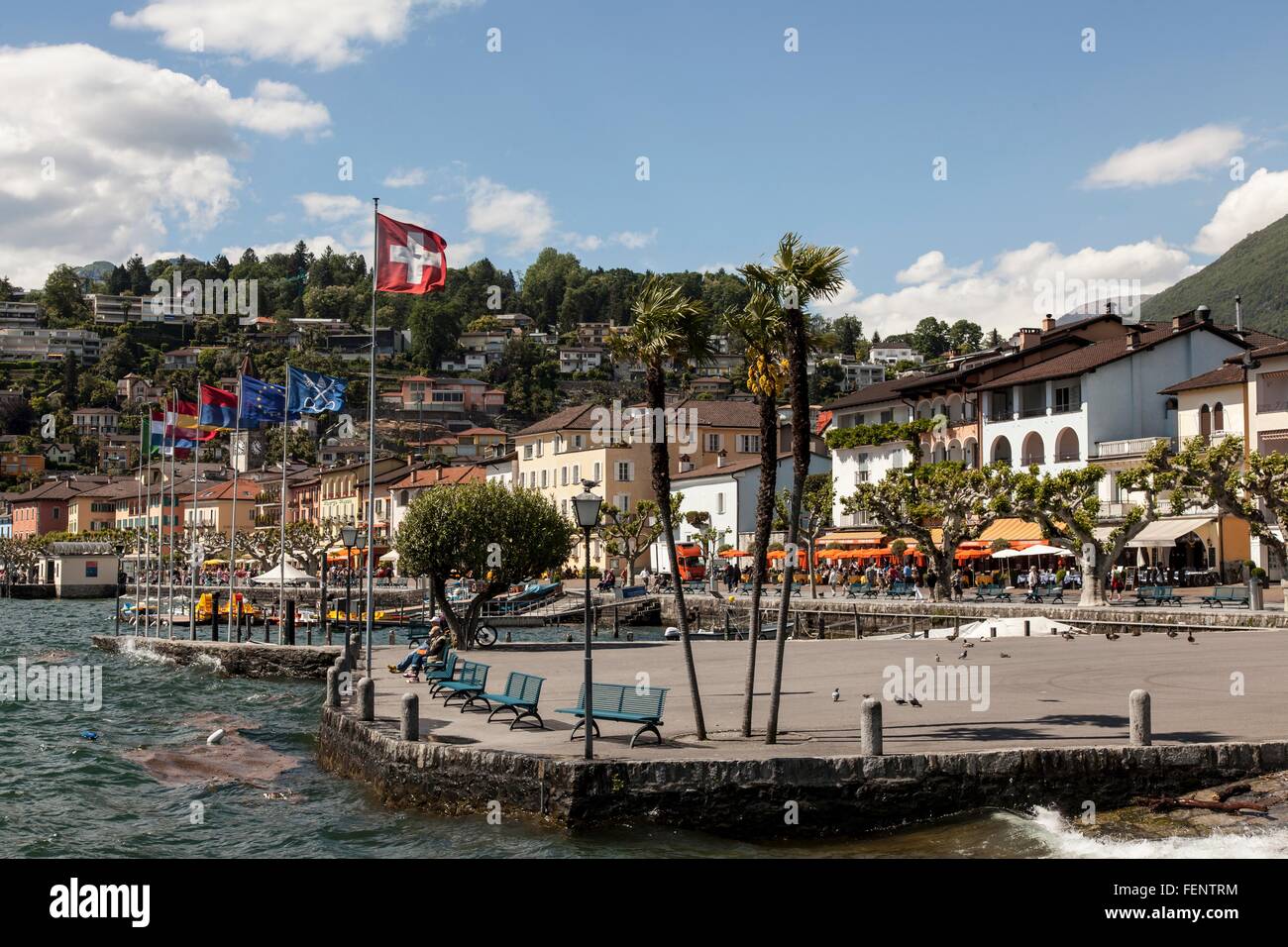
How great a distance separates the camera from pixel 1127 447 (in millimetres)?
63250

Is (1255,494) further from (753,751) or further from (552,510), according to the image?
(753,751)

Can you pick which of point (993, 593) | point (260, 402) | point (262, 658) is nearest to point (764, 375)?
point (260, 402)

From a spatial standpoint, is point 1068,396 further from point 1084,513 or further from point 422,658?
point 422,658

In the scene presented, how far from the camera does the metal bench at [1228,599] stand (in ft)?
147

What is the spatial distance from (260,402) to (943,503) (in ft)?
85.9

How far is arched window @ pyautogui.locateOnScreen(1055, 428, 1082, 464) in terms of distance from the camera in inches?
2643

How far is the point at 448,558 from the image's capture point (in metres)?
38.6

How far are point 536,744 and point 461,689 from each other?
A: 16.2ft

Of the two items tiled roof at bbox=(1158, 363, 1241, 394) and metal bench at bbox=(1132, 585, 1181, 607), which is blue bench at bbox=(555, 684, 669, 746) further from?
tiled roof at bbox=(1158, 363, 1241, 394)

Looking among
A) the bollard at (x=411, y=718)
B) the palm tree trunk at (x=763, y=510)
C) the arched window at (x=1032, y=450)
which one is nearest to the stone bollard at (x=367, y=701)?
the bollard at (x=411, y=718)

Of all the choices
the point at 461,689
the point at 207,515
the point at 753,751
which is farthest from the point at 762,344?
the point at 207,515

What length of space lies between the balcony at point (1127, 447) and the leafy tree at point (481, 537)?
34210 mm
